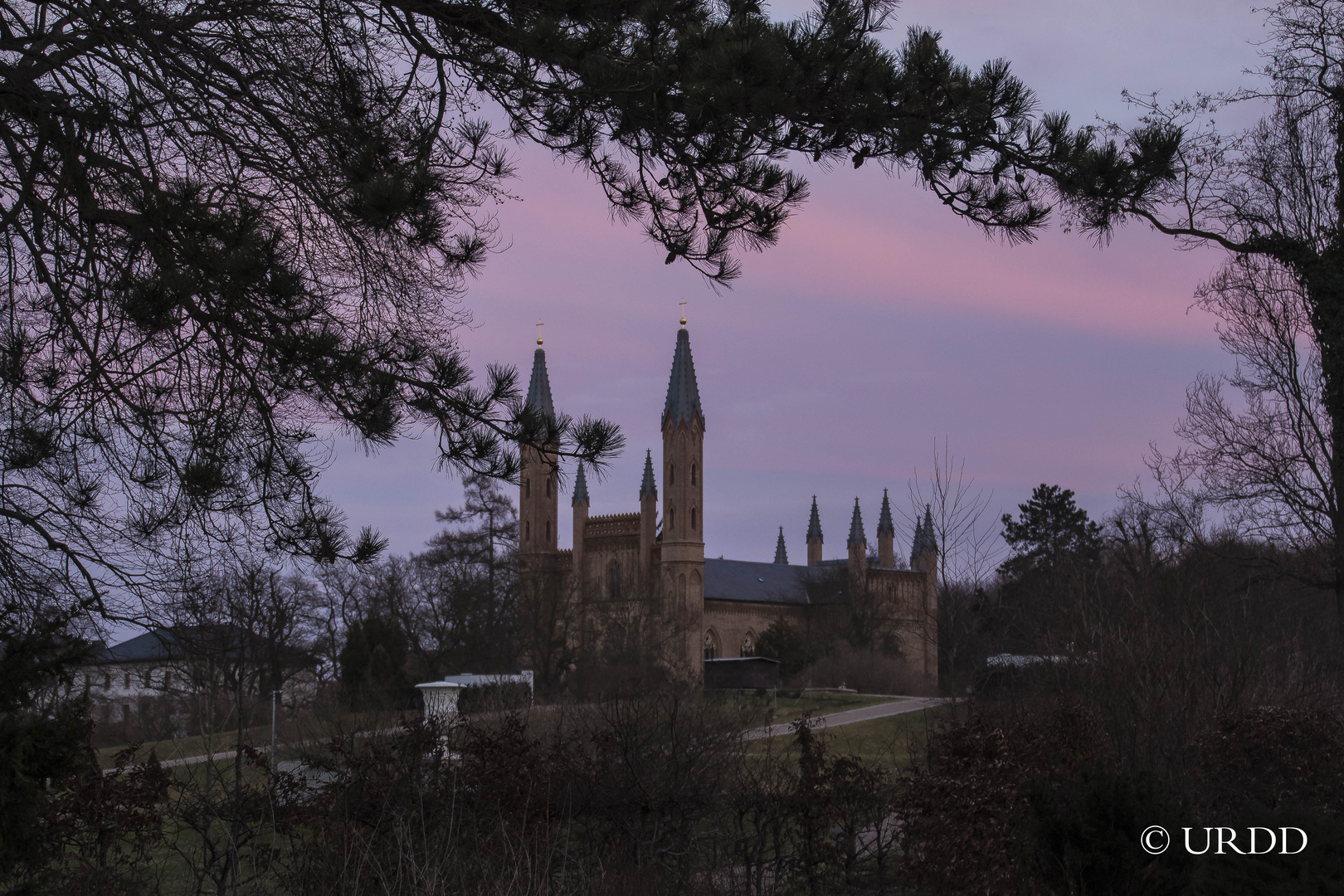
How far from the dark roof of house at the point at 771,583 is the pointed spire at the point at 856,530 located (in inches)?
88.5

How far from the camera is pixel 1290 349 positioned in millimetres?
17969

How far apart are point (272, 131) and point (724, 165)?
2.37 metres

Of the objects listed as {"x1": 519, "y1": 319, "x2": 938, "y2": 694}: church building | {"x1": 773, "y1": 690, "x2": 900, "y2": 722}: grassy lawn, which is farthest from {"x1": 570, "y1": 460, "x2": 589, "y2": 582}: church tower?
{"x1": 773, "y1": 690, "x2": 900, "y2": 722}: grassy lawn

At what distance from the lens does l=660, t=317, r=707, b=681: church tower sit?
61875 mm

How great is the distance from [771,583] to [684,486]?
11924 millimetres

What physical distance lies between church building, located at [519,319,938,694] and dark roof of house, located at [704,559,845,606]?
100 millimetres

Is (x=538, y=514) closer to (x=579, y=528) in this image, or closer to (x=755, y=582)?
(x=579, y=528)

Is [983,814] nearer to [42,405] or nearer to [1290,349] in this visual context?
[42,405]

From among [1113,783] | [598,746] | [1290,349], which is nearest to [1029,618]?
[1290,349]

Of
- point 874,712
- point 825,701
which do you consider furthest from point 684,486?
point 874,712

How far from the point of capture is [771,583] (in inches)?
2793

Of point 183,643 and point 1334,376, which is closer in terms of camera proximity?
point 183,643

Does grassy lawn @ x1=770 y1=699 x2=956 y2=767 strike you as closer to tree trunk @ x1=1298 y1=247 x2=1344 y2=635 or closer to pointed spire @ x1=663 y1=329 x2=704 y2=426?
tree trunk @ x1=1298 y1=247 x2=1344 y2=635

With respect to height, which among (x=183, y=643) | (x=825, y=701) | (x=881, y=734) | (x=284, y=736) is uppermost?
(x=183, y=643)
